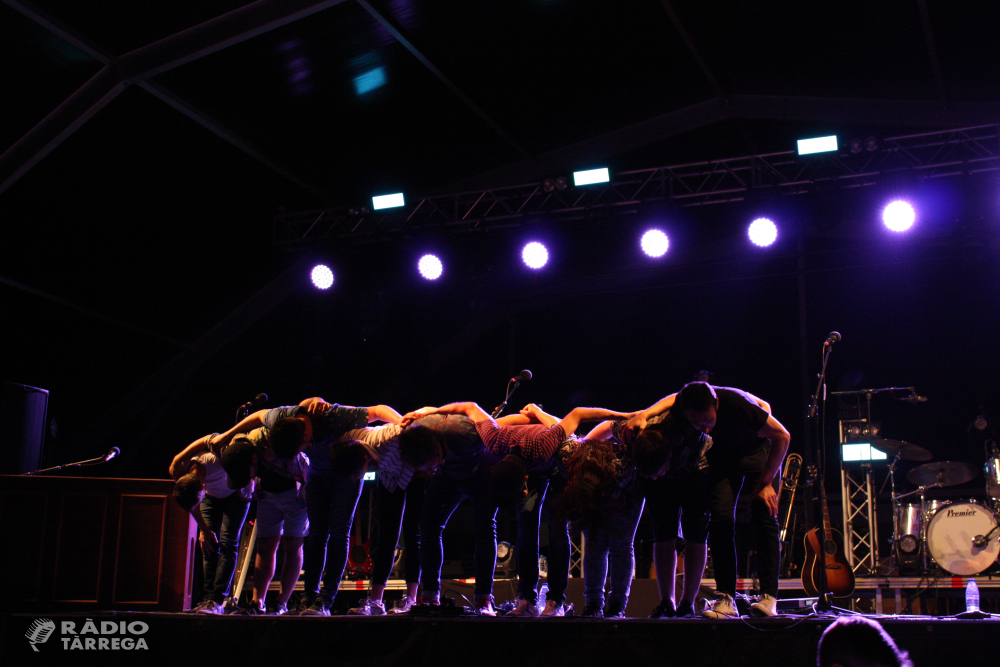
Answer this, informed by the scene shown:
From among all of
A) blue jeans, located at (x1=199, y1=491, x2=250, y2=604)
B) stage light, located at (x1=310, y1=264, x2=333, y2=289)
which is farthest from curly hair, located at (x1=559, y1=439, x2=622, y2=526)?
stage light, located at (x1=310, y1=264, x2=333, y2=289)

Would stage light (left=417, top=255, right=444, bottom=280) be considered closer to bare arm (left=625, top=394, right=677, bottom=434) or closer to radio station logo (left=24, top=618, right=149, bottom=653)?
bare arm (left=625, top=394, right=677, bottom=434)

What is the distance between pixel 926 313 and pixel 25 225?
996 cm

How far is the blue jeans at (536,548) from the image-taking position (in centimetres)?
446

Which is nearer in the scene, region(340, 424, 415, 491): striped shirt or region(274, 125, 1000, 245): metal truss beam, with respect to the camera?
region(340, 424, 415, 491): striped shirt

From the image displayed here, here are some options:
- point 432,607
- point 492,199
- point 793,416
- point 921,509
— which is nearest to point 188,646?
point 432,607

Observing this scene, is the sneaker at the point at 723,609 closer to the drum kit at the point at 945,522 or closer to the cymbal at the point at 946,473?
the drum kit at the point at 945,522

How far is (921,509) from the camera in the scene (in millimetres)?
7512

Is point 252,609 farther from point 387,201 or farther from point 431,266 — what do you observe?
point 387,201

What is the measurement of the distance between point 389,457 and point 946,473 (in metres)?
5.67

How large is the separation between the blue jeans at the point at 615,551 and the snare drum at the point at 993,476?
4.70m

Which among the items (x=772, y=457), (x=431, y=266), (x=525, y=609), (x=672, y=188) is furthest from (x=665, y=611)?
(x=431, y=266)

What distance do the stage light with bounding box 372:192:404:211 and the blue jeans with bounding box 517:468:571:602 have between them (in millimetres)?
5074

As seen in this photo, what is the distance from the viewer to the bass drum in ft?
22.9

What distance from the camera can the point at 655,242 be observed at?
8281 mm
